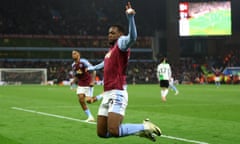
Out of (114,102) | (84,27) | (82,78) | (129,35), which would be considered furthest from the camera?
(84,27)

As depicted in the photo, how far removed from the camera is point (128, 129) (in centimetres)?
831

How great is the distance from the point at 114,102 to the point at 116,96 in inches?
4.2

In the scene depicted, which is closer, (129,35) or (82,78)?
(129,35)

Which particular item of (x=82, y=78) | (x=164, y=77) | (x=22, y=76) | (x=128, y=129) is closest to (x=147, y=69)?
(x=22, y=76)

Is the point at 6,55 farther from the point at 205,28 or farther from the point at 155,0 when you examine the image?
the point at 205,28

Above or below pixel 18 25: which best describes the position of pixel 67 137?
below

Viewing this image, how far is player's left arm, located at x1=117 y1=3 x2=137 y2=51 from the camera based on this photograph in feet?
24.3

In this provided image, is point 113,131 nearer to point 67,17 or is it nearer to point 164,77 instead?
point 164,77

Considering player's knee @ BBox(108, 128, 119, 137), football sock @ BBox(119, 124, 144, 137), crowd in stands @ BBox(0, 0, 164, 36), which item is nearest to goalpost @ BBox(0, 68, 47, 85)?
crowd in stands @ BBox(0, 0, 164, 36)

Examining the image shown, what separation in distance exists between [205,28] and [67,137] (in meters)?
40.6

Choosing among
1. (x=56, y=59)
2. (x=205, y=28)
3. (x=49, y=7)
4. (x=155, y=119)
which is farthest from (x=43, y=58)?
(x=155, y=119)

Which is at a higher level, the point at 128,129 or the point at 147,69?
the point at 147,69

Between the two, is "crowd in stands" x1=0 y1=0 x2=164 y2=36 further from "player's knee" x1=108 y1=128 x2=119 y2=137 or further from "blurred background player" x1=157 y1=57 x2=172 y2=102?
"player's knee" x1=108 y1=128 x2=119 y2=137

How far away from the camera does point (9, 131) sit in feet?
39.4
